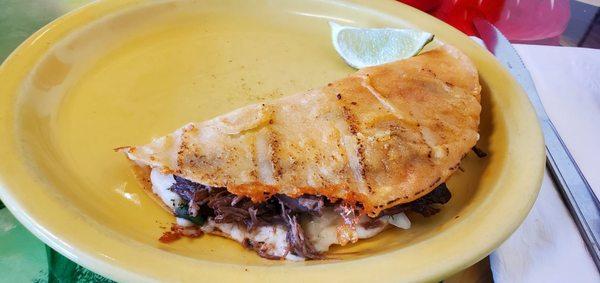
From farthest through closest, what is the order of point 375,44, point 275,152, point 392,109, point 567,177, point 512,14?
point 512,14 < point 375,44 < point 567,177 < point 392,109 < point 275,152

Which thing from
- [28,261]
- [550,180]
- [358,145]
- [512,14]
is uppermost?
[358,145]

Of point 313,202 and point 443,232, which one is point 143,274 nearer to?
point 313,202

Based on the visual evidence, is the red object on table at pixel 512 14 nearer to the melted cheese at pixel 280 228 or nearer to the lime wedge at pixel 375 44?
the lime wedge at pixel 375 44

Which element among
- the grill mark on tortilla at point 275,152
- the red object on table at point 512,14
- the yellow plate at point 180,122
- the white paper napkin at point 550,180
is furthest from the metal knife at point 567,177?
the grill mark on tortilla at point 275,152

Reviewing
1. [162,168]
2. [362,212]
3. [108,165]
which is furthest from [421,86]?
[108,165]

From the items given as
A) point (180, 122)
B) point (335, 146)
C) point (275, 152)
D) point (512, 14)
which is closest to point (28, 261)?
point (180, 122)

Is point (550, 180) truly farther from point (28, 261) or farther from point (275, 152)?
point (28, 261)

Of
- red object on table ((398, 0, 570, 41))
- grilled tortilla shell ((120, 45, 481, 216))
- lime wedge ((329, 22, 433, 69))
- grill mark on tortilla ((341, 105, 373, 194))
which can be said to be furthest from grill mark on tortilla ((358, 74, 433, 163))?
red object on table ((398, 0, 570, 41))
